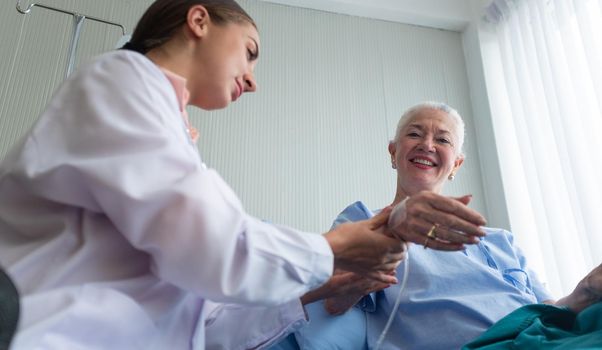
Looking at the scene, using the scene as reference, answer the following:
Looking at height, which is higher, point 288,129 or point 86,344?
point 288,129

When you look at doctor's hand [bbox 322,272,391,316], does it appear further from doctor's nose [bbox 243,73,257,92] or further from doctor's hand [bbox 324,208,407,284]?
doctor's nose [bbox 243,73,257,92]

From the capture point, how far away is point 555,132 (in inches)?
75.4

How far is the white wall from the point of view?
207 cm

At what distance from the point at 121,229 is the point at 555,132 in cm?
175

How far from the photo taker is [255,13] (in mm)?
2396

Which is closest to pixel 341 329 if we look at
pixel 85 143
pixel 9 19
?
pixel 85 143

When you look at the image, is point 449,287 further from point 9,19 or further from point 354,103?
point 9,19

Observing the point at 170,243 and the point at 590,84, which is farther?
the point at 590,84

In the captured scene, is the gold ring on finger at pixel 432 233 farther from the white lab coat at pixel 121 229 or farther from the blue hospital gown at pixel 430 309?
the blue hospital gown at pixel 430 309

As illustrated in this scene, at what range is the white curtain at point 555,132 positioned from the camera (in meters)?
1.75

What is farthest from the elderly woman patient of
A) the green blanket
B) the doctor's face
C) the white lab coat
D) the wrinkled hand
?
the doctor's face

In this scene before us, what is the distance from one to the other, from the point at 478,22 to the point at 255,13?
42.6 inches

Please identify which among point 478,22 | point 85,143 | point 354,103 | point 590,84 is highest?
point 478,22

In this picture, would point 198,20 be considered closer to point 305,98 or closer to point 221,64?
point 221,64
